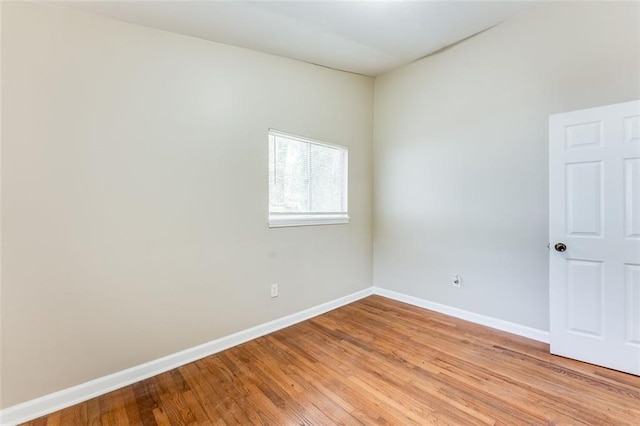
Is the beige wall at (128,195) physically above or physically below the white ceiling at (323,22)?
below

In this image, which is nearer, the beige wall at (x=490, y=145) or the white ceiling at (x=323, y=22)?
the white ceiling at (x=323, y=22)

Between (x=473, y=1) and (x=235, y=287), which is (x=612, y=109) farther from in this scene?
(x=235, y=287)

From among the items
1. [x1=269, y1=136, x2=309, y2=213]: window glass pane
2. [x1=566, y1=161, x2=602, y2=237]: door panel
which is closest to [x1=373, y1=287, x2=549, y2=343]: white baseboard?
[x1=566, y1=161, x2=602, y2=237]: door panel

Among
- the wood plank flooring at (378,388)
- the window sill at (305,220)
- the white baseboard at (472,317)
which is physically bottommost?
the wood plank flooring at (378,388)

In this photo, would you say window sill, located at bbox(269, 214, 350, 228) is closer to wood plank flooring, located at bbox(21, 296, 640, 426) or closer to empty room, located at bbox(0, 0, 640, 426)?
empty room, located at bbox(0, 0, 640, 426)

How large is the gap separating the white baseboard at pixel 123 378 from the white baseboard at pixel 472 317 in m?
1.36

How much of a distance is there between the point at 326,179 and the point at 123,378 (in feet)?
8.19

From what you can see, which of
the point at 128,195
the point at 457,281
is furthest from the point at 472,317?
the point at 128,195

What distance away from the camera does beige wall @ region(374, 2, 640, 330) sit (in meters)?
2.21

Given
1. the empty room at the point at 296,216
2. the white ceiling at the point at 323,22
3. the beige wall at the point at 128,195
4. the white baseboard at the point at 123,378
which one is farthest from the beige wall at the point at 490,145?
the white baseboard at the point at 123,378

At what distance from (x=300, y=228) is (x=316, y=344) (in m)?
1.12

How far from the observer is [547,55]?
2.38 metres

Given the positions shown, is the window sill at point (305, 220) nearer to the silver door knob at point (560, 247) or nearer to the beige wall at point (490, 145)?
the beige wall at point (490, 145)

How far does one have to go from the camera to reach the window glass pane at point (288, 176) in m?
2.81
